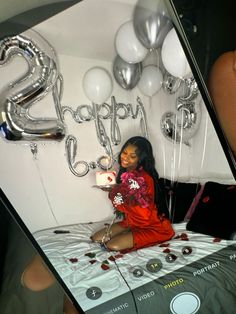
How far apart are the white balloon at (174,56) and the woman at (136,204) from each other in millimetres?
174

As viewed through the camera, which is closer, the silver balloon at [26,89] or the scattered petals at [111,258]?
the silver balloon at [26,89]

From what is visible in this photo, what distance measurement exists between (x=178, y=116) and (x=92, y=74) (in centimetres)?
23

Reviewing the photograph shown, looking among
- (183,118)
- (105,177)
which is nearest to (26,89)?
(105,177)

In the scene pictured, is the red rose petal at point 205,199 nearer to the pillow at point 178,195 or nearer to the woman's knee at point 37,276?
the pillow at point 178,195

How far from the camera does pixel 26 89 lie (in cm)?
86

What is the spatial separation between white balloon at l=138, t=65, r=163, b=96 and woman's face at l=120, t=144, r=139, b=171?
13 centimetres

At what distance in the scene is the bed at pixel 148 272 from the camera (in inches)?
39.3

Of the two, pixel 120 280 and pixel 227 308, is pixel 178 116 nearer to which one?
pixel 120 280

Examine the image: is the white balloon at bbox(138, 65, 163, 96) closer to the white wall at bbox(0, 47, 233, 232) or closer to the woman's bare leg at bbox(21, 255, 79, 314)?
the white wall at bbox(0, 47, 233, 232)

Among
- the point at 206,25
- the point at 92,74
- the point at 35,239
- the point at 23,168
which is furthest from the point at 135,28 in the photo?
the point at 35,239

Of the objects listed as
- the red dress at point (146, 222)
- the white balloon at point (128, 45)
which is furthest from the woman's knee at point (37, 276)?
the white balloon at point (128, 45)

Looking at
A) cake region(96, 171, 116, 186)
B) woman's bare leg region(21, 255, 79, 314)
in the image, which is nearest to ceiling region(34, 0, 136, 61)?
cake region(96, 171, 116, 186)

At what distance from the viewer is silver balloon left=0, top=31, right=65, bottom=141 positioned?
850 millimetres

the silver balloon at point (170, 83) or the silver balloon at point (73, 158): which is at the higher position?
the silver balloon at point (170, 83)
